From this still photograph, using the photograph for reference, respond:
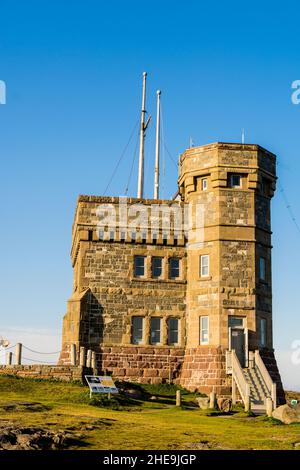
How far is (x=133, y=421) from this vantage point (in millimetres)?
23719

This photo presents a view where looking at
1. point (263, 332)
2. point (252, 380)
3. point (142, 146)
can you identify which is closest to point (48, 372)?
point (252, 380)

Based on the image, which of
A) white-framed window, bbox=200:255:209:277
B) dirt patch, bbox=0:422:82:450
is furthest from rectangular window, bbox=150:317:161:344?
dirt patch, bbox=0:422:82:450

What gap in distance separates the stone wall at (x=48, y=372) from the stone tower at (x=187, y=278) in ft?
16.1

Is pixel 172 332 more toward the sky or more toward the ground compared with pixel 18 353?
more toward the sky

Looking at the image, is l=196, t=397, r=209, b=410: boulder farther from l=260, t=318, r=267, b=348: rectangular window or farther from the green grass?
l=260, t=318, r=267, b=348: rectangular window

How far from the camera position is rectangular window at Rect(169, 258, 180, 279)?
39625 millimetres

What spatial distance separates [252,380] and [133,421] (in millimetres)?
12445

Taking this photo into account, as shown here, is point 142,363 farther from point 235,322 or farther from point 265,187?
point 265,187

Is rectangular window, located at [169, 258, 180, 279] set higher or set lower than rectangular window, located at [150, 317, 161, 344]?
higher

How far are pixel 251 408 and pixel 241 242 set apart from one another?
9624mm

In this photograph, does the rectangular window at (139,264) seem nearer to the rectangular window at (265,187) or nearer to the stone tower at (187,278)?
the stone tower at (187,278)

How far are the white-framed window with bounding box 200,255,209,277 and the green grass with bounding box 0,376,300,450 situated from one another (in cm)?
754

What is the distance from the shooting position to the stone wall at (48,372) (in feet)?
105
